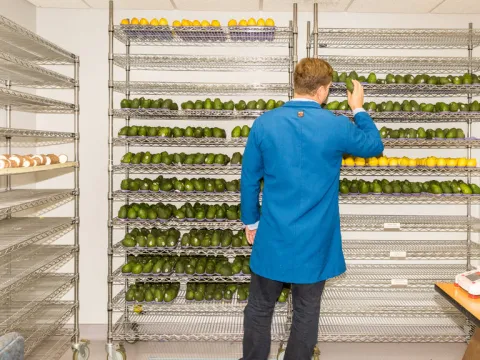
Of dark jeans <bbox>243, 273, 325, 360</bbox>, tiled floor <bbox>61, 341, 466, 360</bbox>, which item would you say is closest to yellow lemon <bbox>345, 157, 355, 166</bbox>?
dark jeans <bbox>243, 273, 325, 360</bbox>

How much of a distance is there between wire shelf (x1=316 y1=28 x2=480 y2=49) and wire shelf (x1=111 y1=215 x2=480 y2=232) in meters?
1.50

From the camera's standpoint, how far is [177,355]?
3.59 m

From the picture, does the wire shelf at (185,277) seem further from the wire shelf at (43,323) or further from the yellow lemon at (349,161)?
the yellow lemon at (349,161)

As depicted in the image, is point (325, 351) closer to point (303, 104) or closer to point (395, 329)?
point (395, 329)

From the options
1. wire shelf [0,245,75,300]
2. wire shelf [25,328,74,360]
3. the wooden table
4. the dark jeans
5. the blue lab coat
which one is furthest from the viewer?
wire shelf [25,328,74,360]

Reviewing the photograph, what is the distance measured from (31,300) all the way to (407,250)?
2903 mm

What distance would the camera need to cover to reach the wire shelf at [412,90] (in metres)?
3.49

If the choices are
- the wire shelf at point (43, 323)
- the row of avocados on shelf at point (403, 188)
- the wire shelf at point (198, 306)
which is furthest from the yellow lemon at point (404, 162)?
the wire shelf at point (43, 323)

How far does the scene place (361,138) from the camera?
7.33 ft

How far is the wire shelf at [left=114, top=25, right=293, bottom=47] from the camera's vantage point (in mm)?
3471

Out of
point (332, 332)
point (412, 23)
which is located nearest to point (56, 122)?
point (332, 332)

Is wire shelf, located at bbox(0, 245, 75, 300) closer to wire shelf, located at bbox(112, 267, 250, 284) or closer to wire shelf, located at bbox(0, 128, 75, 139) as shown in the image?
wire shelf, located at bbox(112, 267, 250, 284)

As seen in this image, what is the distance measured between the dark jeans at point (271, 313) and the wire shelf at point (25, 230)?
4.54 ft

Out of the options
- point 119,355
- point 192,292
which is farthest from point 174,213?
point 119,355
